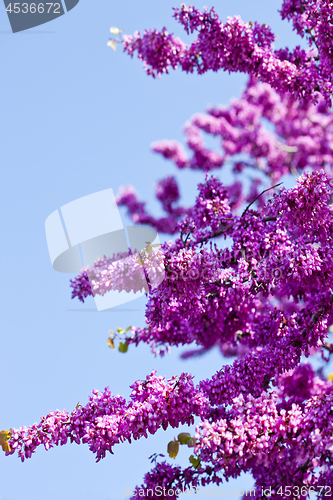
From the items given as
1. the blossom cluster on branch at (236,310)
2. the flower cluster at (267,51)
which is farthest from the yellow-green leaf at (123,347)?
the flower cluster at (267,51)

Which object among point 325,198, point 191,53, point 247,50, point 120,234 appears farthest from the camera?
point 191,53

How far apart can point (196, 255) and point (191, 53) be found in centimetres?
293

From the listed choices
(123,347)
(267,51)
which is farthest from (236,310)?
(267,51)

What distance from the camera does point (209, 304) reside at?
11.5ft

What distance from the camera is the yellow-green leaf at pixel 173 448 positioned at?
130 inches

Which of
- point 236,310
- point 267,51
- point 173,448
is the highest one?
point 267,51

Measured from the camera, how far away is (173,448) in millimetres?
3324

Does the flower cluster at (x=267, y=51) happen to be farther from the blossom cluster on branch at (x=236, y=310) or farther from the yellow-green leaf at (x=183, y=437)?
the yellow-green leaf at (x=183, y=437)

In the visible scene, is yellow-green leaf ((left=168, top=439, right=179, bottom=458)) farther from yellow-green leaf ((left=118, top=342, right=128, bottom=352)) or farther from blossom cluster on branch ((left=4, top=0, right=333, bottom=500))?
yellow-green leaf ((left=118, top=342, right=128, bottom=352))

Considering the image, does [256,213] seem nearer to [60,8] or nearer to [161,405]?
[161,405]

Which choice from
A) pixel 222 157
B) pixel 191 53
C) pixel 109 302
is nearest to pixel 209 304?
pixel 109 302

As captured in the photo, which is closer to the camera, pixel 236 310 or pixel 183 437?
pixel 183 437

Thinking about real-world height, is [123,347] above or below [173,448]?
above

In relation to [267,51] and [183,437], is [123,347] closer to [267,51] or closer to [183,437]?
[183,437]
